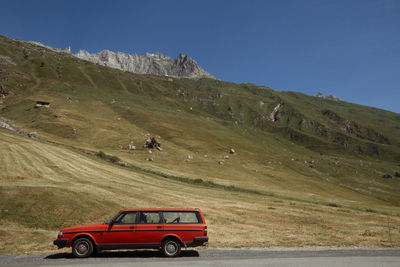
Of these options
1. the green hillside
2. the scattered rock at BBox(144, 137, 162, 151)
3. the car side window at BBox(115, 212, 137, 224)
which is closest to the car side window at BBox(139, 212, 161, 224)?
the car side window at BBox(115, 212, 137, 224)

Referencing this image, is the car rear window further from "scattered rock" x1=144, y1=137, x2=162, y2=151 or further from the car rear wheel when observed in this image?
"scattered rock" x1=144, y1=137, x2=162, y2=151

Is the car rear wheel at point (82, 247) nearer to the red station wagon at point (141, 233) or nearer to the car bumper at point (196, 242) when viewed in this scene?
the red station wagon at point (141, 233)

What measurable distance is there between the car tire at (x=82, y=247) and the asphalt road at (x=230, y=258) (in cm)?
32

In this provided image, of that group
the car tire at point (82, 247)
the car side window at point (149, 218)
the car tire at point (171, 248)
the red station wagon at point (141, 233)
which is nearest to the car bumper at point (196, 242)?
the red station wagon at point (141, 233)

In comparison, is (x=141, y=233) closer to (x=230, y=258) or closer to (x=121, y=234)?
(x=121, y=234)

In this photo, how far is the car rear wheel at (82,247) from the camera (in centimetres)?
1262

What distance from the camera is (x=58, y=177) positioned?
1193 inches

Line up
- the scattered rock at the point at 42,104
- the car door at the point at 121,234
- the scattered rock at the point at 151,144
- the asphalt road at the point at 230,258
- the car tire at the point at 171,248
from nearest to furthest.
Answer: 1. the asphalt road at the point at 230,258
2. the car door at the point at 121,234
3. the car tire at the point at 171,248
4. the scattered rock at the point at 151,144
5. the scattered rock at the point at 42,104

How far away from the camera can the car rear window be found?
44.0 feet

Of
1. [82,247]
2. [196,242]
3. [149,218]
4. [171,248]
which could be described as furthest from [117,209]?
[196,242]

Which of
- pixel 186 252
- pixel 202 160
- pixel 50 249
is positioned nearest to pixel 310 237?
pixel 186 252

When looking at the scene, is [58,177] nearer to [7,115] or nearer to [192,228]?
[192,228]

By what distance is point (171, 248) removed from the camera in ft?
43.0

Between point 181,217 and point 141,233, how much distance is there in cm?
206
